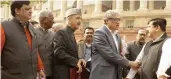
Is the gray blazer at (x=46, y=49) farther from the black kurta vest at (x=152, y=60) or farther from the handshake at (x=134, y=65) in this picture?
the black kurta vest at (x=152, y=60)

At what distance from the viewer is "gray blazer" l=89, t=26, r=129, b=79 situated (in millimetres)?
7781

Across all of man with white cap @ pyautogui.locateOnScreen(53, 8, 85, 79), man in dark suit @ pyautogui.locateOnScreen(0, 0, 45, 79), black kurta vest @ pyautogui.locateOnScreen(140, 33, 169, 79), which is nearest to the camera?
man in dark suit @ pyautogui.locateOnScreen(0, 0, 45, 79)

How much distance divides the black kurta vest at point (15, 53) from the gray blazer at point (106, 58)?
1.98 metres

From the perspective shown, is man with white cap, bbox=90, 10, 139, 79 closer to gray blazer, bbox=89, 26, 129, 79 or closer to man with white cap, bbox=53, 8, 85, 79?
gray blazer, bbox=89, 26, 129, 79

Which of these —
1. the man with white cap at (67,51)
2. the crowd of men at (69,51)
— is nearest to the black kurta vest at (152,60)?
the crowd of men at (69,51)

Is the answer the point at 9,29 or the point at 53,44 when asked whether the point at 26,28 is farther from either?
the point at 53,44

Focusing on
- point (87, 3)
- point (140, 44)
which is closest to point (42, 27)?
point (140, 44)

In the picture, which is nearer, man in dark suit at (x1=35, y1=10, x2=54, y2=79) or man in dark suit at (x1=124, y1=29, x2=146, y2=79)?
man in dark suit at (x1=35, y1=10, x2=54, y2=79)

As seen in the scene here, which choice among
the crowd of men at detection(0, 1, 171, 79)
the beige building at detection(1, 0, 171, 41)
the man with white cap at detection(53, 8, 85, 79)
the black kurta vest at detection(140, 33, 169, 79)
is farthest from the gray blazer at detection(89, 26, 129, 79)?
the beige building at detection(1, 0, 171, 41)

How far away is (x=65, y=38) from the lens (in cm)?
827

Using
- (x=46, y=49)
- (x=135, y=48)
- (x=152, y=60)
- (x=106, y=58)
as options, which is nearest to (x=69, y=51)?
(x=46, y=49)

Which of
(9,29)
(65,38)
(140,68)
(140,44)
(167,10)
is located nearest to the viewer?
(9,29)

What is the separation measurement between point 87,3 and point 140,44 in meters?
57.7

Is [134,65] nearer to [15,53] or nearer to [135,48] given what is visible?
[15,53]
